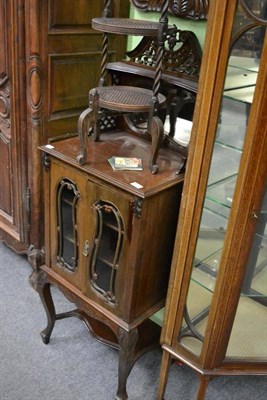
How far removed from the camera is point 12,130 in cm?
199

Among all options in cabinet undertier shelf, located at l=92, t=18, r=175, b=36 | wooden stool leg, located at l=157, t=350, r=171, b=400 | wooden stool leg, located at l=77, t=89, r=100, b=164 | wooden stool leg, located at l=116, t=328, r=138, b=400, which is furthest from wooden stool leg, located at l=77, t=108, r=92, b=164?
wooden stool leg, located at l=157, t=350, r=171, b=400

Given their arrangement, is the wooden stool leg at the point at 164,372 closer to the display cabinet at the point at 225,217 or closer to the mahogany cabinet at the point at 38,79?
the display cabinet at the point at 225,217

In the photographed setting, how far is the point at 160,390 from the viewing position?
160cm

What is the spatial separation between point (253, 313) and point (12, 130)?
129cm

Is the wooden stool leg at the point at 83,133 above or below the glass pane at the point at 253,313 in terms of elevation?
above

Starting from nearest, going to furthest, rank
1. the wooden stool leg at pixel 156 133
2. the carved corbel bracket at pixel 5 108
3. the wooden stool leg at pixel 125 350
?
the wooden stool leg at pixel 156 133 → the wooden stool leg at pixel 125 350 → the carved corbel bracket at pixel 5 108

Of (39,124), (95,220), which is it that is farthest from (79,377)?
(39,124)

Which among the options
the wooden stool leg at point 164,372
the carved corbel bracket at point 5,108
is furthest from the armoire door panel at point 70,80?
the wooden stool leg at point 164,372

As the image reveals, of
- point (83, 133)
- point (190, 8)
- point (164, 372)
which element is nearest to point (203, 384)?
point (164, 372)

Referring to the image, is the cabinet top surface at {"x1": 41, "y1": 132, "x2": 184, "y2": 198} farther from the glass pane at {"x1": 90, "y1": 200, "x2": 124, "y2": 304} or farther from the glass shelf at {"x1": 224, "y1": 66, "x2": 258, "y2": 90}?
the glass shelf at {"x1": 224, "y1": 66, "x2": 258, "y2": 90}

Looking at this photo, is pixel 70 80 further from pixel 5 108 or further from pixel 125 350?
pixel 125 350

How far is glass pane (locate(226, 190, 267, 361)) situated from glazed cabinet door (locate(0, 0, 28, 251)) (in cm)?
113

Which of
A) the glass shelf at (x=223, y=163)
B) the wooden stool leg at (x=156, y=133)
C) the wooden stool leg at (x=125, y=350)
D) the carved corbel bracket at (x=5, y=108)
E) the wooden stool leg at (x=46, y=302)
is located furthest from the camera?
the carved corbel bracket at (x=5, y=108)

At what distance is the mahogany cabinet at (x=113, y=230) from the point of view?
129 centimetres
